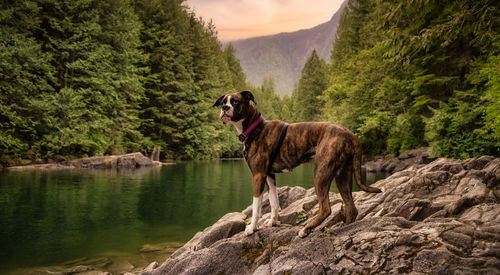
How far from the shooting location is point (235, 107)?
13.6 ft

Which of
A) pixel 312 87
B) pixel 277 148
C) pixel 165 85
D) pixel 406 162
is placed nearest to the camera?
pixel 277 148

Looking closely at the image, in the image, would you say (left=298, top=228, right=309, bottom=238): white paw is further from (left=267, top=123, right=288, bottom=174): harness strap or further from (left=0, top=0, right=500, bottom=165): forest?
(left=0, top=0, right=500, bottom=165): forest

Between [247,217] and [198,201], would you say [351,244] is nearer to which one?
[247,217]

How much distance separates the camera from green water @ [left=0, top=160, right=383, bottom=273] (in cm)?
662

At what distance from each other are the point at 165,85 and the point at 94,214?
27.6 m

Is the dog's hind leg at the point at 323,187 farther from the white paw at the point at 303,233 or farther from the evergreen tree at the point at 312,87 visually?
the evergreen tree at the point at 312,87

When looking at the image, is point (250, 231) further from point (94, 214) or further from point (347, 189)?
point (94, 214)

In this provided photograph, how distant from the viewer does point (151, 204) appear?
11.0 m

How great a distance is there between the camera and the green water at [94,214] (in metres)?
6.62

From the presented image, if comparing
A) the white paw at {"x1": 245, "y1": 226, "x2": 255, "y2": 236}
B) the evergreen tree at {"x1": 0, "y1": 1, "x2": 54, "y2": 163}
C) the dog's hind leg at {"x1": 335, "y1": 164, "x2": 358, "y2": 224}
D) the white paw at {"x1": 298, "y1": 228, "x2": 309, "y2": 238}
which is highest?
the evergreen tree at {"x1": 0, "y1": 1, "x2": 54, "y2": 163}

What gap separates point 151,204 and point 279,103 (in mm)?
82995

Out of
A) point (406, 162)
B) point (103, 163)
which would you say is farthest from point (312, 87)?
point (103, 163)

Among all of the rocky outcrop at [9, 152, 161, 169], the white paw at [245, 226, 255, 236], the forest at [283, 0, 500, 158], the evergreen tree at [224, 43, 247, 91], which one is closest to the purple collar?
the white paw at [245, 226, 255, 236]

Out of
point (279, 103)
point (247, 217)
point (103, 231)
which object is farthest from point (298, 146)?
point (279, 103)
